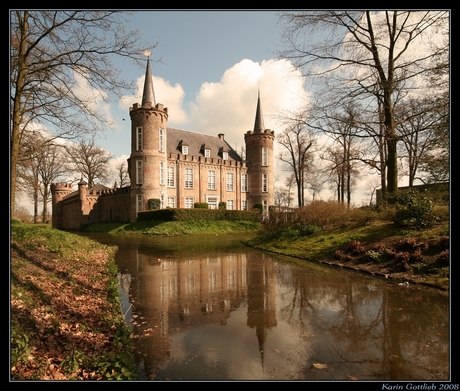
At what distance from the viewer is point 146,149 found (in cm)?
3253

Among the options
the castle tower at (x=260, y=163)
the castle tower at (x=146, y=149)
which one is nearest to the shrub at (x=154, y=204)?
the castle tower at (x=146, y=149)

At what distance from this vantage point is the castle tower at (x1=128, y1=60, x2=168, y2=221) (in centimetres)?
3253

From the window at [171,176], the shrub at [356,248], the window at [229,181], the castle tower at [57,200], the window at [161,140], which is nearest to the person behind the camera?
the shrub at [356,248]

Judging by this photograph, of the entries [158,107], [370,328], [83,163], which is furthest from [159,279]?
[83,163]

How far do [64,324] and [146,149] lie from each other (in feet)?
96.9

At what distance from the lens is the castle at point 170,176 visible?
32.7 meters

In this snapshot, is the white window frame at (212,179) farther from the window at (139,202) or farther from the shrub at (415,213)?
the shrub at (415,213)

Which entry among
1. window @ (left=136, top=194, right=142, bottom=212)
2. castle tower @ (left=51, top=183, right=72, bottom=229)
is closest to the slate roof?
window @ (left=136, top=194, right=142, bottom=212)

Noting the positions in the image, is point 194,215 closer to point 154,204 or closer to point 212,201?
point 154,204

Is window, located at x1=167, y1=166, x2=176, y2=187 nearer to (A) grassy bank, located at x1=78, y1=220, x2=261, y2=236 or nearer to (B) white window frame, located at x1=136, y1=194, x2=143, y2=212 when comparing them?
(B) white window frame, located at x1=136, y1=194, x2=143, y2=212

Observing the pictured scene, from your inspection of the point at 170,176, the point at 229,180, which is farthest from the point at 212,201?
the point at 170,176

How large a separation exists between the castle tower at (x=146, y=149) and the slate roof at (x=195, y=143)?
163 inches

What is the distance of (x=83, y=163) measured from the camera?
45.9 m
